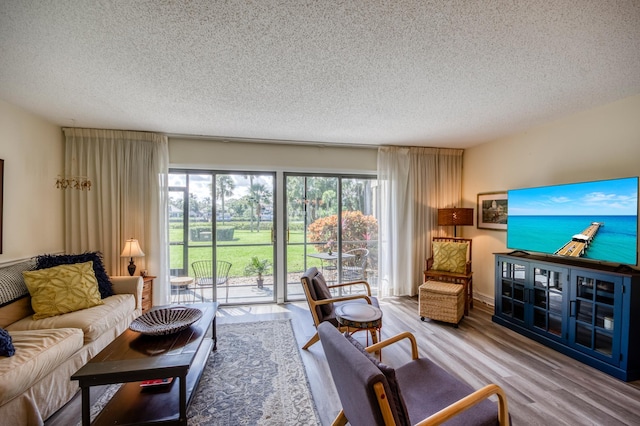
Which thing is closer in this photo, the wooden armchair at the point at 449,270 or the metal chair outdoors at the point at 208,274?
the wooden armchair at the point at 449,270

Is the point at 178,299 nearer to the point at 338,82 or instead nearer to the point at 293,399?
the point at 293,399

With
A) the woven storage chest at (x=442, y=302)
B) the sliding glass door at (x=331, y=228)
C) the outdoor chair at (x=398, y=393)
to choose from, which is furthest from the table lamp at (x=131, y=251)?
the woven storage chest at (x=442, y=302)

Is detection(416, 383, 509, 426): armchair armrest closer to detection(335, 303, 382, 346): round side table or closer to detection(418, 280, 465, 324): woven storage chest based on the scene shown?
detection(335, 303, 382, 346): round side table

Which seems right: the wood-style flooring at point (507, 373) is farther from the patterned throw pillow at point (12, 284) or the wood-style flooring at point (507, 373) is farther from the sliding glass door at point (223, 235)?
the patterned throw pillow at point (12, 284)

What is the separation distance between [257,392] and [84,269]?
2216 millimetres

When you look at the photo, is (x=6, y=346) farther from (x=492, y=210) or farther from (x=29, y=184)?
(x=492, y=210)

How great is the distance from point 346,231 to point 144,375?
3.46m

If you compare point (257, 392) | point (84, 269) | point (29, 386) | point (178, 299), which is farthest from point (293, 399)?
point (178, 299)

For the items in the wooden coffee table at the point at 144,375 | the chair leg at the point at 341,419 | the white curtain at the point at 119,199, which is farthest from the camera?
the white curtain at the point at 119,199

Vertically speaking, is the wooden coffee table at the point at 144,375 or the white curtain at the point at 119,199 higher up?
the white curtain at the point at 119,199

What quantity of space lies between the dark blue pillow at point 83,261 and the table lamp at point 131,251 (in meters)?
0.29

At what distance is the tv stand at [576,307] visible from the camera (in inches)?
92.4

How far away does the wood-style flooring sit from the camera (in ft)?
6.44

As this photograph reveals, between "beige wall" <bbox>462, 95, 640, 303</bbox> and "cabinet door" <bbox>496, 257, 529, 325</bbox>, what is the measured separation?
61 cm
